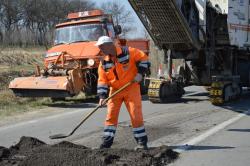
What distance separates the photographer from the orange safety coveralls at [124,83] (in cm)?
729

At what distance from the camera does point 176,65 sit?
15.3 metres

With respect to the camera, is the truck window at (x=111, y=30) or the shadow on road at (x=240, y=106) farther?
the truck window at (x=111, y=30)

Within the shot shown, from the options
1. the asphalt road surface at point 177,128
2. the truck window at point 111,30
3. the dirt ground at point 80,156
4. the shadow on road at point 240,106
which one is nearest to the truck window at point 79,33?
the truck window at point 111,30

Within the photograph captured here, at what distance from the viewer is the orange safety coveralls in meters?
7.29

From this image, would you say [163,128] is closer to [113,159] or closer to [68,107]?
[113,159]

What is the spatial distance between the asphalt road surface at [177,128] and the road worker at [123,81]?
51 centimetres

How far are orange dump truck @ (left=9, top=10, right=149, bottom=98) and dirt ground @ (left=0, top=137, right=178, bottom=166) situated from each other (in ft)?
18.7

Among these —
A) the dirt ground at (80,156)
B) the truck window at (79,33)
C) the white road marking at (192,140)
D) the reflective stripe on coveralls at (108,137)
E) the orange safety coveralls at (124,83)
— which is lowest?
the white road marking at (192,140)

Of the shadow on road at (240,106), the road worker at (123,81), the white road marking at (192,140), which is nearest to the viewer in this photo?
the road worker at (123,81)

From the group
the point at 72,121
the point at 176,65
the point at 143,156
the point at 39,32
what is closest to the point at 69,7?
the point at 39,32

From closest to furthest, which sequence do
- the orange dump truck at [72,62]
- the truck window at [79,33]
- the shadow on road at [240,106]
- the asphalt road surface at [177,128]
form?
the asphalt road surface at [177,128]
the shadow on road at [240,106]
the orange dump truck at [72,62]
the truck window at [79,33]

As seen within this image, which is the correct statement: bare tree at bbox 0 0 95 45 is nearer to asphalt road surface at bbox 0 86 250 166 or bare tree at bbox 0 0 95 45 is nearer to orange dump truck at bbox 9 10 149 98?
orange dump truck at bbox 9 10 149 98

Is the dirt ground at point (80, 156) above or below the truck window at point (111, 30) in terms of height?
below

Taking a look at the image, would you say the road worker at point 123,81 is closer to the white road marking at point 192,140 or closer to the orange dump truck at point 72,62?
the white road marking at point 192,140
